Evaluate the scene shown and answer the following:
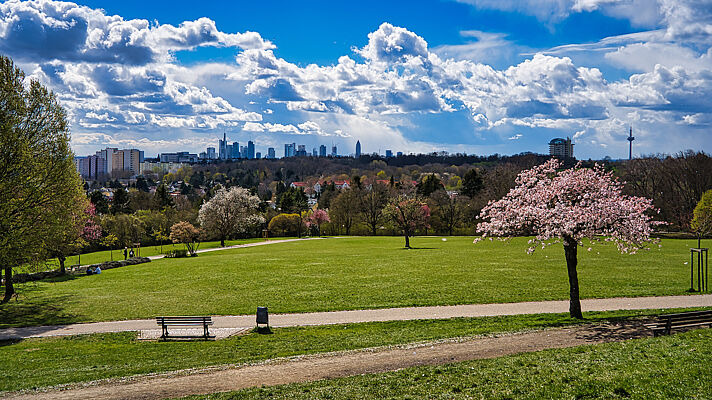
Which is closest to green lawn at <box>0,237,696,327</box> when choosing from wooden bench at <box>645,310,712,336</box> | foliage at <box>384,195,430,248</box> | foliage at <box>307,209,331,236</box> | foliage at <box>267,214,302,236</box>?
wooden bench at <box>645,310,712,336</box>

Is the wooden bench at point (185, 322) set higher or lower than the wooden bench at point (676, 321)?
lower

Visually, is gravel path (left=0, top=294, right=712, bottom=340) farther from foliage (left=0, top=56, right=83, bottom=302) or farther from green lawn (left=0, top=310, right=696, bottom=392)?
foliage (left=0, top=56, right=83, bottom=302)

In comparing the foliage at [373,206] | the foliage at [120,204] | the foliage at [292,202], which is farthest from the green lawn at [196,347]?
the foliage at [292,202]

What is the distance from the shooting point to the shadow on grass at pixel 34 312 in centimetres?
2423

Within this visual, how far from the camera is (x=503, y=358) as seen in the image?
1277 cm

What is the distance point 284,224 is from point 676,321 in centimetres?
7702

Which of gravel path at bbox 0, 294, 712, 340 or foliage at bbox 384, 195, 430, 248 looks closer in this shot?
gravel path at bbox 0, 294, 712, 340

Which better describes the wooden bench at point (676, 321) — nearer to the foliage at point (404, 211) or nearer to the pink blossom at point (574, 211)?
the pink blossom at point (574, 211)

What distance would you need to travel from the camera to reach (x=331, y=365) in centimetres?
1352

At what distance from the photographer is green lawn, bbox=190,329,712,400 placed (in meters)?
9.80

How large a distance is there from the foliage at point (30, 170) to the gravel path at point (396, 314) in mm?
4845

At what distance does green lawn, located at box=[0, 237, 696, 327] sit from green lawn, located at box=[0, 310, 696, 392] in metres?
4.36

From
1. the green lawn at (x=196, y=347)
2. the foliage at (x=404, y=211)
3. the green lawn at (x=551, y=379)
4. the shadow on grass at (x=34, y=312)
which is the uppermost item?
the foliage at (x=404, y=211)

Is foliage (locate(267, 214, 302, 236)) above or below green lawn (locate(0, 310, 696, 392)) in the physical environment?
above
